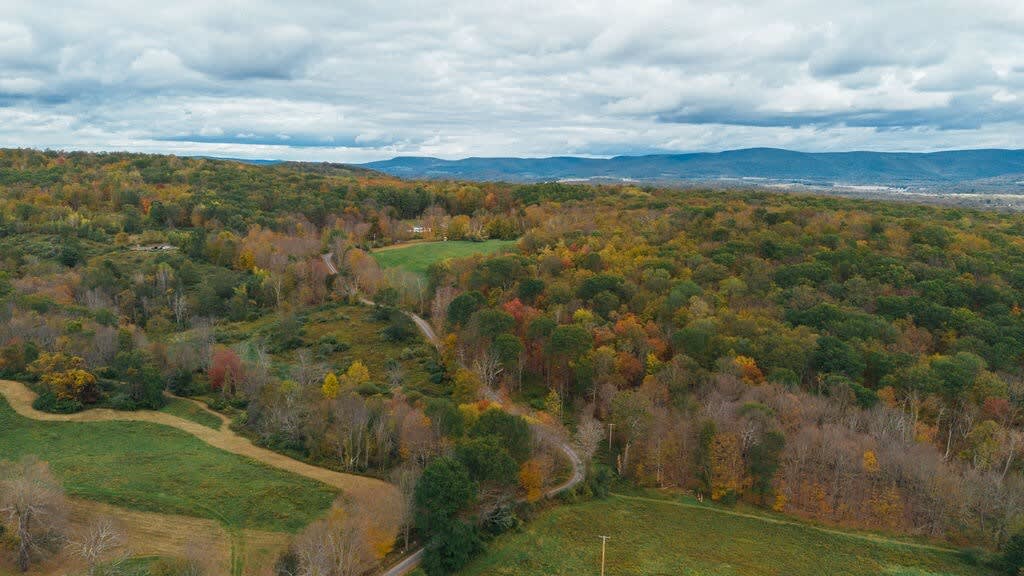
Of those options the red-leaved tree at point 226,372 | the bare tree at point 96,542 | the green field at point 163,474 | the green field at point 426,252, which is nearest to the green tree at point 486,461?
the green field at point 163,474

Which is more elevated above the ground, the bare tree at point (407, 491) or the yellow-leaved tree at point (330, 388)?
the yellow-leaved tree at point (330, 388)

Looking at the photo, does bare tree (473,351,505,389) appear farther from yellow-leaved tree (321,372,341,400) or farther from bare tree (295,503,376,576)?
bare tree (295,503,376,576)

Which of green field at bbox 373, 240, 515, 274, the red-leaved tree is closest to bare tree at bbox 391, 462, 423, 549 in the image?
Answer: the red-leaved tree

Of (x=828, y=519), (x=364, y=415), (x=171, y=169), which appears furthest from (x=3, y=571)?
(x=171, y=169)

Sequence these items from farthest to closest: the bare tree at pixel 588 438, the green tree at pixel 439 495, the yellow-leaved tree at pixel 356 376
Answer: the yellow-leaved tree at pixel 356 376 → the bare tree at pixel 588 438 → the green tree at pixel 439 495

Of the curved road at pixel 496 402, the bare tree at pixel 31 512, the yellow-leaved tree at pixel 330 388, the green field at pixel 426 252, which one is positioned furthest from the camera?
the green field at pixel 426 252

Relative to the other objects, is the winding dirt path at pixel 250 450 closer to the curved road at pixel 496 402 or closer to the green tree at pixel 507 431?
the curved road at pixel 496 402
